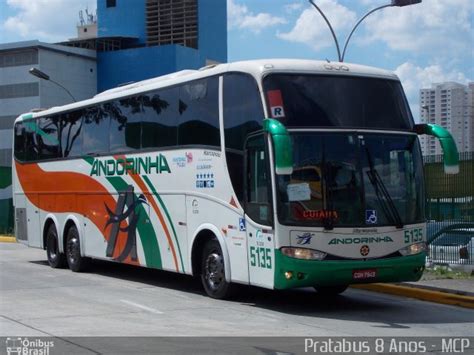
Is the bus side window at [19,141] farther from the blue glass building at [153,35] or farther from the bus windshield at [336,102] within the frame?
the blue glass building at [153,35]

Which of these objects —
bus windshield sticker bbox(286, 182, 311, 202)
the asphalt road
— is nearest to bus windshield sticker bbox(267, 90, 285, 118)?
bus windshield sticker bbox(286, 182, 311, 202)

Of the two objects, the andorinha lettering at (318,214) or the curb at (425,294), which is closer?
the andorinha lettering at (318,214)

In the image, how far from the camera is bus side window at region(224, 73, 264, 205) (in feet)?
38.1

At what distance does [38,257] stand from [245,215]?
37.6 feet

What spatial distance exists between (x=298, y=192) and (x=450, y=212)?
857 cm

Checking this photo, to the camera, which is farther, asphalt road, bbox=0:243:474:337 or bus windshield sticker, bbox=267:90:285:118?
bus windshield sticker, bbox=267:90:285:118

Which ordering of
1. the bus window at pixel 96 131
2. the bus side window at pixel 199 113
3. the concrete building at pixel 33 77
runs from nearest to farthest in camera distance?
the bus side window at pixel 199 113 < the bus window at pixel 96 131 < the concrete building at pixel 33 77

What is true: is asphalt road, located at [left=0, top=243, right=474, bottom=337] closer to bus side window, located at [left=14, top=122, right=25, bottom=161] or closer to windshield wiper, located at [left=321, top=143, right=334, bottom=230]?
windshield wiper, located at [left=321, top=143, right=334, bottom=230]

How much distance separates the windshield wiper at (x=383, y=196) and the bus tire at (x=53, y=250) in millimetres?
9313

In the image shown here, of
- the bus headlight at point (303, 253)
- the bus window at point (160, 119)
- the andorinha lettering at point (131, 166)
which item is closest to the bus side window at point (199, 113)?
the bus window at point (160, 119)

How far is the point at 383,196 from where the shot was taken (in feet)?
37.6

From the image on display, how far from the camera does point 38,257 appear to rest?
21.5m

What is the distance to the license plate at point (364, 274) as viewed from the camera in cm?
1123

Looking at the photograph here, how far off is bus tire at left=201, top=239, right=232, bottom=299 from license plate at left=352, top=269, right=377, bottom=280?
2227 millimetres
